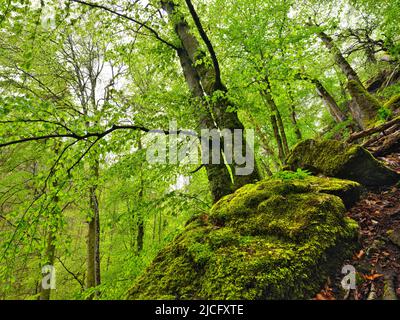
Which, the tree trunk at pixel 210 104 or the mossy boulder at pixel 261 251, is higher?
the tree trunk at pixel 210 104

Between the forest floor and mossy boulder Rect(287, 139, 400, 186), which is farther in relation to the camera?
mossy boulder Rect(287, 139, 400, 186)

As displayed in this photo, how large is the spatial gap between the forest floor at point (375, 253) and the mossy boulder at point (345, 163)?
26 centimetres

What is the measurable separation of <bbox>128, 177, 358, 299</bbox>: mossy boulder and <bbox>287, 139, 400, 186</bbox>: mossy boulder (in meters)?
0.90

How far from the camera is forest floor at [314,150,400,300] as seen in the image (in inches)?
74.2

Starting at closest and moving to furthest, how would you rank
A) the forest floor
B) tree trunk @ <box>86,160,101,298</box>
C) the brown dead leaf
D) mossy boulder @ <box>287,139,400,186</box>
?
the forest floor
the brown dead leaf
mossy boulder @ <box>287,139,400,186</box>
tree trunk @ <box>86,160,101,298</box>

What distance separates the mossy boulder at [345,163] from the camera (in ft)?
12.0

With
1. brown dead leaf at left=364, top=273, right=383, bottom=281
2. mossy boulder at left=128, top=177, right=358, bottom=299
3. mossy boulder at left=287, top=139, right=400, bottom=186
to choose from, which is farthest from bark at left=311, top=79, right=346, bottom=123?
brown dead leaf at left=364, top=273, right=383, bottom=281

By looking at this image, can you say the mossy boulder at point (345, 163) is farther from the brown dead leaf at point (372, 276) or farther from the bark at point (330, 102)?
the bark at point (330, 102)

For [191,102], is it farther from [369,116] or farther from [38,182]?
[369,116]

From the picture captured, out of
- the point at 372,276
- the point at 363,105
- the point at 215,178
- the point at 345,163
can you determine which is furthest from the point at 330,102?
the point at 372,276

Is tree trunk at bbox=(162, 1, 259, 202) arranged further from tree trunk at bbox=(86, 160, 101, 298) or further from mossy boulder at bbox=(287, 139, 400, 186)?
tree trunk at bbox=(86, 160, 101, 298)

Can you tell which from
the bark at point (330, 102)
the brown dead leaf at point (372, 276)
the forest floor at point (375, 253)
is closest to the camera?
the forest floor at point (375, 253)

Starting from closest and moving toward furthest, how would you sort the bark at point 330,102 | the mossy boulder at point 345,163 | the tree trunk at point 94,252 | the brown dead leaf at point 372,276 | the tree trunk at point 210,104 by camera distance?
1. the brown dead leaf at point 372,276
2. the mossy boulder at point 345,163
3. the tree trunk at point 210,104
4. the tree trunk at point 94,252
5. the bark at point 330,102

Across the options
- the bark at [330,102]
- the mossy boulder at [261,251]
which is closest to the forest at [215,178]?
the mossy boulder at [261,251]
